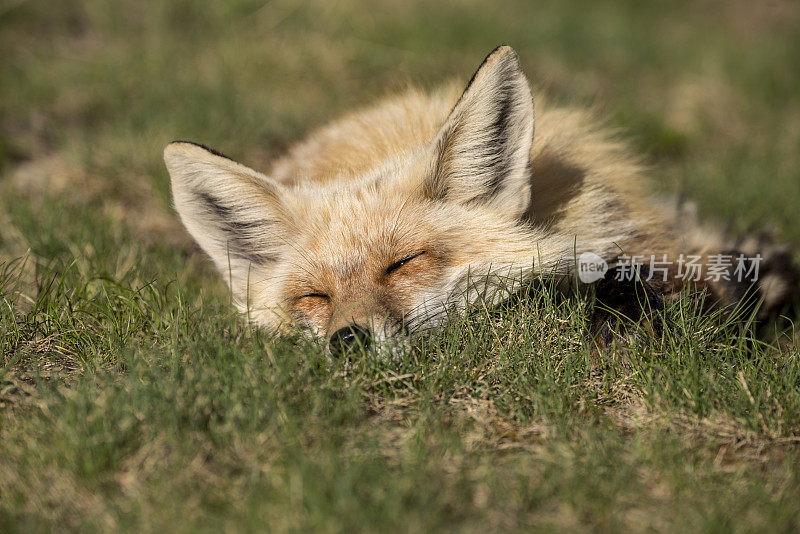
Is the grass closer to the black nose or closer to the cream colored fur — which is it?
the black nose

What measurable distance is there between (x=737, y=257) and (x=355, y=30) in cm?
481

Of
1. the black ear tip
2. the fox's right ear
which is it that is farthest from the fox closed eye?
the black ear tip

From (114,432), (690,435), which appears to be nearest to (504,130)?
(690,435)

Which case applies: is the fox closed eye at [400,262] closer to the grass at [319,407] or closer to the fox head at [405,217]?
the fox head at [405,217]

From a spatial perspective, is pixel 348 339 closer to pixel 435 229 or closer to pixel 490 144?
pixel 435 229

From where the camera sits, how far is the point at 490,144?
2.96 meters

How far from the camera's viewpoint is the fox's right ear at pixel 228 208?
2.94 metres

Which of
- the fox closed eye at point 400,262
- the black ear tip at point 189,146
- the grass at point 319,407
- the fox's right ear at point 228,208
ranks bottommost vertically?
the grass at point 319,407

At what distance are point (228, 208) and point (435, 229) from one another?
1.00 metres

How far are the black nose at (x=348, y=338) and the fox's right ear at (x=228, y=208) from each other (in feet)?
2.19

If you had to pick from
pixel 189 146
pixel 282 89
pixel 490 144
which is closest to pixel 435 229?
pixel 490 144

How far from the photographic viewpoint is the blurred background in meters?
4.56

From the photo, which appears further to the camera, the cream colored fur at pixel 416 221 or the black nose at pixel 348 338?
the cream colored fur at pixel 416 221

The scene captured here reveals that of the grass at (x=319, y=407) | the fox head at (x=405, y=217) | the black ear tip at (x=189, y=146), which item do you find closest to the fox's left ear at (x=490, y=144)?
the fox head at (x=405, y=217)
